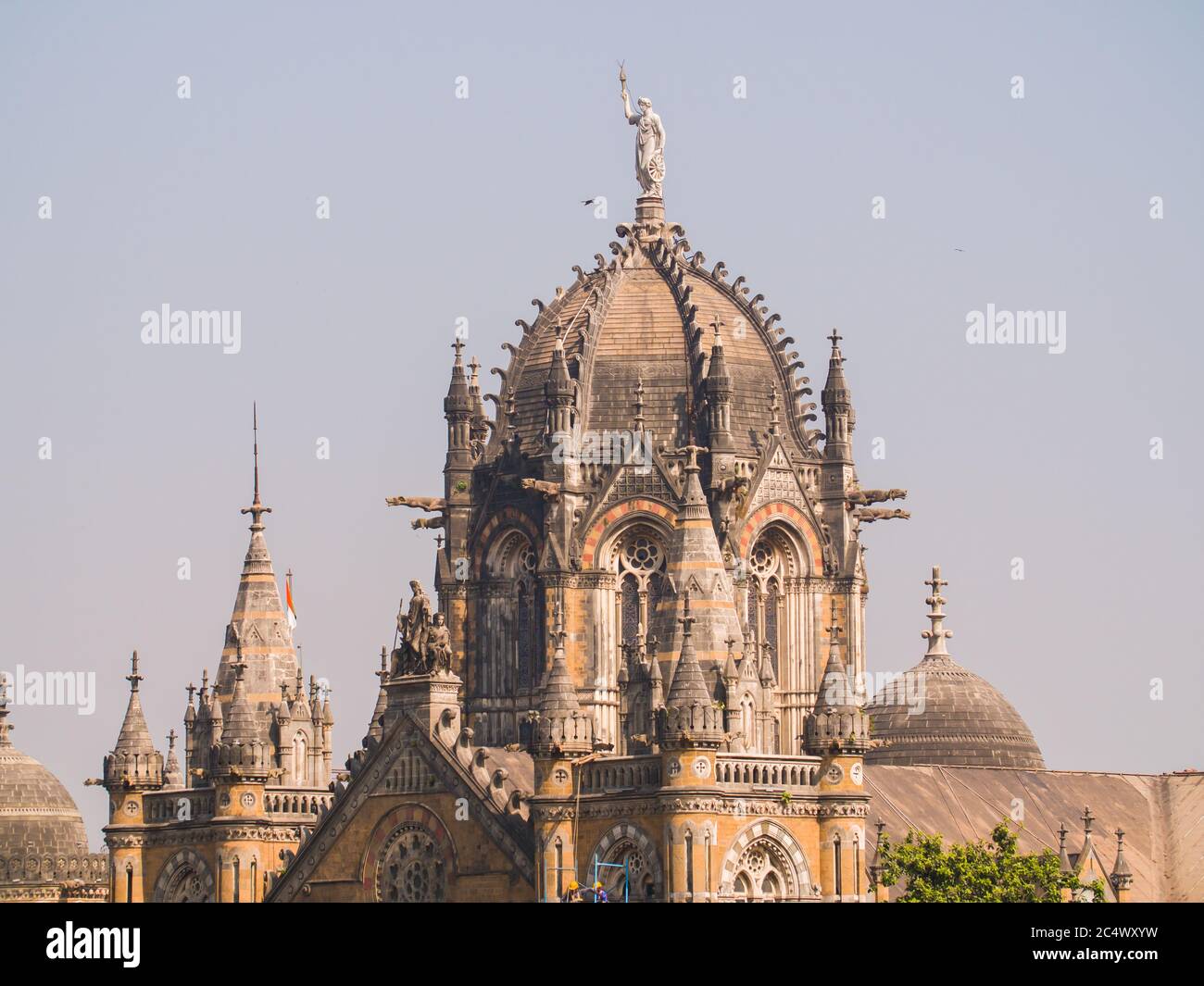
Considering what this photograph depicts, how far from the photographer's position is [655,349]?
372ft

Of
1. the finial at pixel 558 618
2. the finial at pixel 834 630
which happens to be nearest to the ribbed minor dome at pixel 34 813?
the finial at pixel 558 618

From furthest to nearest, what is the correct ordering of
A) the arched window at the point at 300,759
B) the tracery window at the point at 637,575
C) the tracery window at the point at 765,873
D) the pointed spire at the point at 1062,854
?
the arched window at the point at 300,759 → the tracery window at the point at 637,575 → the pointed spire at the point at 1062,854 → the tracery window at the point at 765,873

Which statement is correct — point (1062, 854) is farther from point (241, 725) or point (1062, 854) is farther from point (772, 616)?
point (241, 725)

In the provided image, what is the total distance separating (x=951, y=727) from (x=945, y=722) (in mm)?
361

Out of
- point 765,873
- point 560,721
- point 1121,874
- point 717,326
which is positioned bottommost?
point 765,873

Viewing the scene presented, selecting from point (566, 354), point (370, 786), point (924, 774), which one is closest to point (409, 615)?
point (370, 786)

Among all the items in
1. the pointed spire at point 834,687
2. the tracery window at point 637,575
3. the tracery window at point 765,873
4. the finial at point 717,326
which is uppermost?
the finial at point 717,326

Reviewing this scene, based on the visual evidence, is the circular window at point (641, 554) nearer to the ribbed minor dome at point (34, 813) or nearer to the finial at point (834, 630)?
the finial at point (834, 630)

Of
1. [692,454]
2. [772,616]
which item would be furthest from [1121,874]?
[692,454]

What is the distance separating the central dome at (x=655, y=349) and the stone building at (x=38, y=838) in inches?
1344

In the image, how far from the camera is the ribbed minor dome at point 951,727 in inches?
5074

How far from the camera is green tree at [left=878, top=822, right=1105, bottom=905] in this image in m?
104
